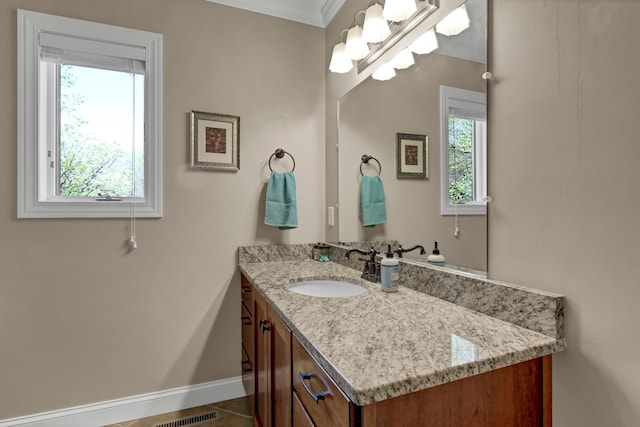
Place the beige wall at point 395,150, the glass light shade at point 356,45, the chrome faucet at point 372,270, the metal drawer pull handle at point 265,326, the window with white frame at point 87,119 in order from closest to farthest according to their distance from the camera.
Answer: the beige wall at point 395,150
the metal drawer pull handle at point 265,326
the chrome faucet at point 372,270
the window with white frame at point 87,119
the glass light shade at point 356,45

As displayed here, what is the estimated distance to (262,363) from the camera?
4.56 feet

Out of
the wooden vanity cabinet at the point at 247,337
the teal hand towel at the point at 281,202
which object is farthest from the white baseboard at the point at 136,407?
the teal hand towel at the point at 281,202

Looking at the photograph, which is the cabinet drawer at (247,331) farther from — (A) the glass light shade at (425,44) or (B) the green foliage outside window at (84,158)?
(A) the glass light shade at (425,44)

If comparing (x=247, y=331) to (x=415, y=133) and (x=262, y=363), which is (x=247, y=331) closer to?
(x=262, y=363)

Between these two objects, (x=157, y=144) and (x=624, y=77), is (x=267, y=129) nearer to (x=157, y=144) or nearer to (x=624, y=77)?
(x=157, y=144)

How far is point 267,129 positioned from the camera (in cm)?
206

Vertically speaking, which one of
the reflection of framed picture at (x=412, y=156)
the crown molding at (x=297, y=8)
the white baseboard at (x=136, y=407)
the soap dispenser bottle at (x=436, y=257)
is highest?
the crown molding at (x=297, y=8)

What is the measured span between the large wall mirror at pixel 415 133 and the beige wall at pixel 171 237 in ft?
1.32

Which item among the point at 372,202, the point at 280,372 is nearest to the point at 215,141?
the point at 372,202

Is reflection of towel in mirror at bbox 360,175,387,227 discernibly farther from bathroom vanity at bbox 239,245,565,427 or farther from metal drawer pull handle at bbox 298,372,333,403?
metal drawer pull handle at bbox 298,372,333,403

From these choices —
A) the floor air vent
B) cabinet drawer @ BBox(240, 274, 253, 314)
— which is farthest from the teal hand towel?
the floor air vent

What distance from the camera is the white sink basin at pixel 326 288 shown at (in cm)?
146

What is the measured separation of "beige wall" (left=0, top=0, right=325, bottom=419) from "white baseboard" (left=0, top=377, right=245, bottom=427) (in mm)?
38

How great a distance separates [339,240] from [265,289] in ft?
2.55
